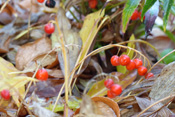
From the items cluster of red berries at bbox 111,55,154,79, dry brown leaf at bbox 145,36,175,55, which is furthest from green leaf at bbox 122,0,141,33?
dry brown leaf at bbox 145,36,175,55

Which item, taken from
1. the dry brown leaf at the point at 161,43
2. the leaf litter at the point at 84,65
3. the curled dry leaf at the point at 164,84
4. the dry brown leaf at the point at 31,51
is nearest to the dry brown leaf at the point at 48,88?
the leaf litter at the point at 84,65

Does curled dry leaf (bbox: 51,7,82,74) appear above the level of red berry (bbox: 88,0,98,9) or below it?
below

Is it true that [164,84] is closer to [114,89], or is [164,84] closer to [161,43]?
[114,89]

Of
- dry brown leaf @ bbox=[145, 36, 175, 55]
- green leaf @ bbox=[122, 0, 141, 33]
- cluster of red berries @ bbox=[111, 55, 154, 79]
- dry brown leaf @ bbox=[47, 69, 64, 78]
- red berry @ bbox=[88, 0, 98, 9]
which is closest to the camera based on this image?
green leaf @ bbox=[122, 0, 141, 33]

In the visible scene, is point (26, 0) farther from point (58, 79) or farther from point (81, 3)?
point (58, 79)

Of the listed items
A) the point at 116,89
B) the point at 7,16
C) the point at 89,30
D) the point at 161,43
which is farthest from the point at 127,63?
the point at 7,16

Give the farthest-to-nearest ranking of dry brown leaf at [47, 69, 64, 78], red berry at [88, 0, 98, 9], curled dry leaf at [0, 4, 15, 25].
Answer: curled dry leaf at [0, 4, 15, 25] → red berry at [88, 0, 98, 9] → dry brown leaf at [47, 69, 64, 78]

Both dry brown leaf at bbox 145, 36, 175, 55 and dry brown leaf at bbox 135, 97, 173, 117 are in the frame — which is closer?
dry brown leaf at bbox 135, 97, 173, 117

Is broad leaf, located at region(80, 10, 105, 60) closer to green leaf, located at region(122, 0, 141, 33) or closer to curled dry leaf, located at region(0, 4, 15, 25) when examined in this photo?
green leaf, located at region(122, 0, 141, 33)

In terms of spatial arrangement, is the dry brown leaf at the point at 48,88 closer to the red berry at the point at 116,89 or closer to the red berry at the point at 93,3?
the red berry at the point at 116,89
